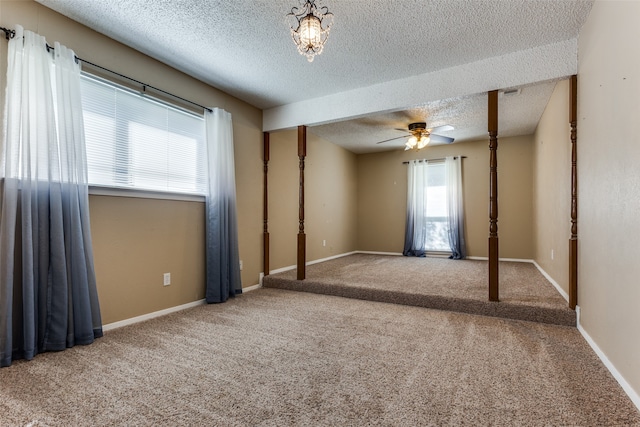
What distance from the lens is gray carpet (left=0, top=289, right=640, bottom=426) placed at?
148cm

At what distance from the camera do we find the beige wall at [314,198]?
15.6 ft

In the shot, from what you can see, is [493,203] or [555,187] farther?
[555,187]

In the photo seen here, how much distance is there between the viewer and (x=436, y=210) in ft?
21.6

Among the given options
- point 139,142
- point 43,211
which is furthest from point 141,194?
point 43,211

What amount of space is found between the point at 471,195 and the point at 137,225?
229 inches

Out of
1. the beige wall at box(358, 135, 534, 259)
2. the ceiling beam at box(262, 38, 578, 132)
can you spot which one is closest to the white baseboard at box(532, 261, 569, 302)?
the beige wall at box(358, 135, 534, 259)

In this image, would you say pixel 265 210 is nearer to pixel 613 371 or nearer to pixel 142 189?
pixel 142 189

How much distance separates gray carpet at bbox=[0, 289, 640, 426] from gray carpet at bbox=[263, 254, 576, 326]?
161 millimetres

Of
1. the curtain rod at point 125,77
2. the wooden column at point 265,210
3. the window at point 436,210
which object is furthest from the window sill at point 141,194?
the window at point 436,210

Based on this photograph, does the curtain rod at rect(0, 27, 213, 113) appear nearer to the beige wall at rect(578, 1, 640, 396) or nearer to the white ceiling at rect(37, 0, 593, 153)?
the white ceiling at rect(37, 0, 593, 153)

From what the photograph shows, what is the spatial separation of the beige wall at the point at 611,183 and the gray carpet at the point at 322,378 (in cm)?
27

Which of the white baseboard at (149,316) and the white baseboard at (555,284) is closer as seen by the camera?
the white baseboard at (149,316)

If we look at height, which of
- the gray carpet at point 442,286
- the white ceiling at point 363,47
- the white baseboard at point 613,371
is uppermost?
the white ceiling at point 363,47

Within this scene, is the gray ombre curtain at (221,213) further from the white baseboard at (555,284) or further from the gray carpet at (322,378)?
the white baseboard at (555,284)
